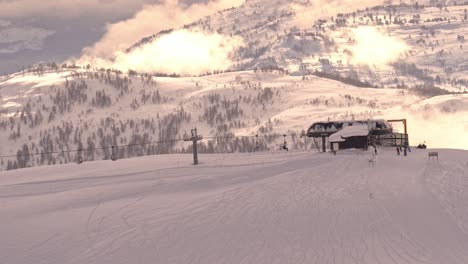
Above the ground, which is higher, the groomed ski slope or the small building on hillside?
the small building on hillside

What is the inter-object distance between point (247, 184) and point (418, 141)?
100501 millimetres

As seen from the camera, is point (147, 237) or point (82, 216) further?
point (82, 216)

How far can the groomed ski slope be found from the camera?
16.3 metres

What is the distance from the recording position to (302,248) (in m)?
16.4

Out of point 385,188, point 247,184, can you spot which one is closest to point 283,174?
point 247,184

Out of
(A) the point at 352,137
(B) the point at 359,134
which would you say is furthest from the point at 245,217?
(A) the point at 352,137

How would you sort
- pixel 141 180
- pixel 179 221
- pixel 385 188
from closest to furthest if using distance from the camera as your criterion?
pixel 179 221
pixel 385 188
pixel 141 180

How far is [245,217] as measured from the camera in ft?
69.7

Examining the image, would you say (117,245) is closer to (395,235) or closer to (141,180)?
(395,235)

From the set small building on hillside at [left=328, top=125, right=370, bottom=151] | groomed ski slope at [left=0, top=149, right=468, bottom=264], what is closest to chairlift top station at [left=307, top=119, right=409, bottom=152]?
small building on hillside at [left=328, top=125, right=370, bottom=151]

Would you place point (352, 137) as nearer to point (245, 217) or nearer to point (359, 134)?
point (359, 134)

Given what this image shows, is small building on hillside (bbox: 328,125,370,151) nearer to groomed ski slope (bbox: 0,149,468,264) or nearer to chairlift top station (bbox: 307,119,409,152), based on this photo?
chairlift top station (bbox: 307,119,409,152)

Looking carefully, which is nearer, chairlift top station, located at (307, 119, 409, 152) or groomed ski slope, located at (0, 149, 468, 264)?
groomed ski slope, located at (0, 149, 468, 264)

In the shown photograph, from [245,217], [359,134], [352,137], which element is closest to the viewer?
[245,217]
